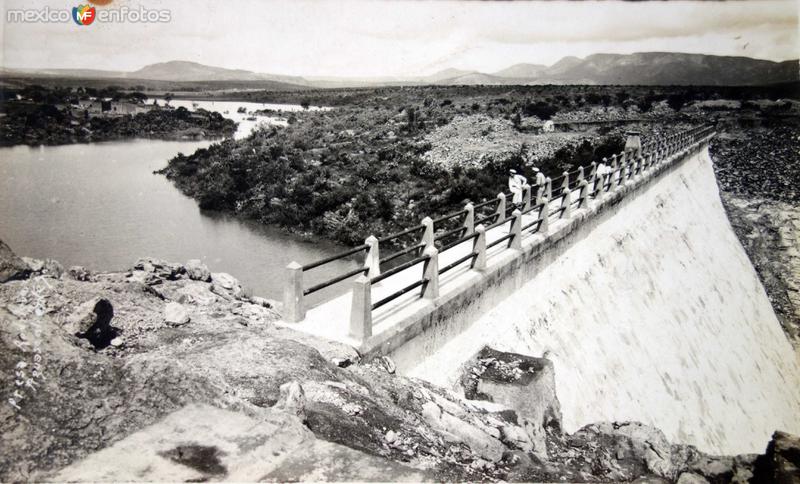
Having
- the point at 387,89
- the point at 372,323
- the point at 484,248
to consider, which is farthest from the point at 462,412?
the point at 387,89

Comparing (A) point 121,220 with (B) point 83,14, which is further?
(A) point 121,220

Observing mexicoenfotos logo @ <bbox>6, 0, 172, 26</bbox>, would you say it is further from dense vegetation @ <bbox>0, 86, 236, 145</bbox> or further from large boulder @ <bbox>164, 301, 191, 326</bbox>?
large boulder @ <bbox>164, 301, 191, 326</bbox>

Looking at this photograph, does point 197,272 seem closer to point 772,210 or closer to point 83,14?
point 83,14

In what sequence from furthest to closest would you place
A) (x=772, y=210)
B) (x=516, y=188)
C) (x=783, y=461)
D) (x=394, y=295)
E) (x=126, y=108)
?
(x=772, y=210) → (x=126, y=108) → (x=516, y=188) → (x=394, y=295) → (x=783, y=461)

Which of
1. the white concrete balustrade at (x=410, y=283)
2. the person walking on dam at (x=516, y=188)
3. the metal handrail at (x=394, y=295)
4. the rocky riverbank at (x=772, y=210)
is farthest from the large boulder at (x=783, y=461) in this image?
the rocky riverbank at (x=772, y=210)

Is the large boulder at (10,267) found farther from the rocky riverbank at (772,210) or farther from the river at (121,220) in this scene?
the rocky riverbank at (772,210)

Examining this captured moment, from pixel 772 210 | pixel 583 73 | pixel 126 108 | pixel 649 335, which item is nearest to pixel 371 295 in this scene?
pixel 649 335
